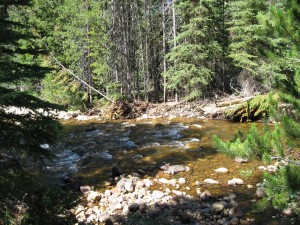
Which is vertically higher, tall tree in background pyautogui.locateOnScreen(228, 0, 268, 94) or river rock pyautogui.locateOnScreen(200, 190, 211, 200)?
tall tree in background pyautogui.locateOnScreen(228, 0, 268, 94)

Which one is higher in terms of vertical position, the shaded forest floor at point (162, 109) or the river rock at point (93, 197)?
the shaded forest floor at point (162, 109)

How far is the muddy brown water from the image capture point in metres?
9.06

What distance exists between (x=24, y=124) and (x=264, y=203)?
13.5ft

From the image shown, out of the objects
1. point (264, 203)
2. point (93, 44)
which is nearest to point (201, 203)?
point (264, 203)

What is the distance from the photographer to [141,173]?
10.1m

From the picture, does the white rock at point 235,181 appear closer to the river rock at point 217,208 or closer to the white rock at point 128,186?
the river rock at point 217,208

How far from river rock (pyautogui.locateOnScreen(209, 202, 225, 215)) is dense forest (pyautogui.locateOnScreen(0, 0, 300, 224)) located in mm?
2736

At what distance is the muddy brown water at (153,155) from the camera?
9.06 m

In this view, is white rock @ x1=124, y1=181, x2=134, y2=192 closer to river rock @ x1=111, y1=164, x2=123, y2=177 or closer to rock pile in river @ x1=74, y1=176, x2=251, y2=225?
rock pile in river @ x1=74, y1=176, x2=251, y2=225

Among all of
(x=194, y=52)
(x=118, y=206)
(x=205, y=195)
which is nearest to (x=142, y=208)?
(x=118, y=206)

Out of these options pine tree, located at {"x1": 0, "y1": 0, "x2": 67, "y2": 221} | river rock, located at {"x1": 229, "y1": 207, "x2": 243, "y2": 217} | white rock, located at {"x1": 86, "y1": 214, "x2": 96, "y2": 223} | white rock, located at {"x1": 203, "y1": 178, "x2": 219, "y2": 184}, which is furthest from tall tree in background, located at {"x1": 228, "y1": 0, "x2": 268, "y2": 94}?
pine tree, located at {"x1": 0, "y1": 0, "x2": 67, "y2": 221}

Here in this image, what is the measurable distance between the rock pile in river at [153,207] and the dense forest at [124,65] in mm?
2139

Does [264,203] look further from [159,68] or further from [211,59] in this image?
[159,68]

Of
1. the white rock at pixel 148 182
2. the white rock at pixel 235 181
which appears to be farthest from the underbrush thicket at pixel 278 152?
the white rock at pixel 148 182
